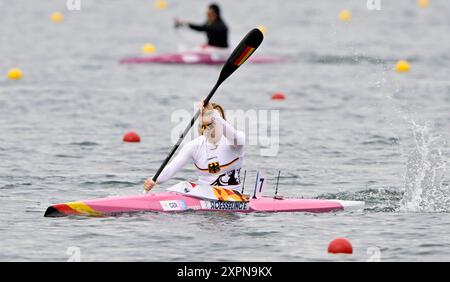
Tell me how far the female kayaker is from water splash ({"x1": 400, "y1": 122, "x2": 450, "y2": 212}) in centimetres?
230

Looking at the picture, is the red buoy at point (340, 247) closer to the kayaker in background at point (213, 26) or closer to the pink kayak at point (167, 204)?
the pink kayak at point (167, 204)

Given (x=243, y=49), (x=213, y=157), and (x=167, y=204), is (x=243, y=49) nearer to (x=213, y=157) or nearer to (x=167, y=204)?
(x=213, y=157)

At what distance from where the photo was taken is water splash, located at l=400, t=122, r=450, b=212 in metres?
14.6

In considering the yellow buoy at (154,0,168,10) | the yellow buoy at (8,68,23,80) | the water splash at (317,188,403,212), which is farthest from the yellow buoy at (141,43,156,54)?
the water splash at (317,188,403,212)

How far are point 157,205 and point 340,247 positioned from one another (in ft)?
8.04

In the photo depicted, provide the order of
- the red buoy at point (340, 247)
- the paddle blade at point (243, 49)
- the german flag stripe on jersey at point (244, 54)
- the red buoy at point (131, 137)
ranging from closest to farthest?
the red buoy at point (340, 247) < the paddle blade at point (243, 49) < the german flag stripe on jersey at point (244, 54) < the red buoy at point (131, 137)

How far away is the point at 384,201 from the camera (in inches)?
585

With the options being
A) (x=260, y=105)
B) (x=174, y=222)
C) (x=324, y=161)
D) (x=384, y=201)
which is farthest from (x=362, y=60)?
(x=174, y=222)

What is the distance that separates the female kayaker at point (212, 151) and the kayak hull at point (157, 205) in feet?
0.76

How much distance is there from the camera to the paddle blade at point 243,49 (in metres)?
14.5

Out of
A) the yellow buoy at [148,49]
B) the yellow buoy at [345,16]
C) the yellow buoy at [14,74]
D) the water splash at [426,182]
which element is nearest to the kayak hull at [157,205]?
the water splash at [426,182]

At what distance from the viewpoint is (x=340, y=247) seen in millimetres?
12180

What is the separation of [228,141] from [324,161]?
15.0 feet
